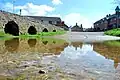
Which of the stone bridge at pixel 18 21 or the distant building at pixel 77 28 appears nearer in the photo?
the stone bridge at pixel 18 21

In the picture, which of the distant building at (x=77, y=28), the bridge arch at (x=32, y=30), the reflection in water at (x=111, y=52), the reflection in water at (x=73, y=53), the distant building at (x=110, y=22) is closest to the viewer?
the reflection in water at (x=111, y=52)

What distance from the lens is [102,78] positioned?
6.21 metres

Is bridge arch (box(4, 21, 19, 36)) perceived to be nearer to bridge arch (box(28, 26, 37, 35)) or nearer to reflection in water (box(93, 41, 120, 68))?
bridge arch (box(28, 26, 37, 35))

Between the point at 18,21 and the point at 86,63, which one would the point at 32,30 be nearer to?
the point at 18,21

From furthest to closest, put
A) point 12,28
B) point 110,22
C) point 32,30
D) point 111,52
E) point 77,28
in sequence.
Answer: point 77,28 < point 110,22 < point 32,30 < point 12,28 < point 111,52

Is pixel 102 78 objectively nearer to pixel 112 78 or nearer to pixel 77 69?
pixel 112 78

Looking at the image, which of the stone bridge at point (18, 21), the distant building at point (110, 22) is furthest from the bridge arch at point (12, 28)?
the distant building at point (110, 22)

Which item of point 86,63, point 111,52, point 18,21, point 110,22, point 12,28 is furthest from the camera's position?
point 110,22

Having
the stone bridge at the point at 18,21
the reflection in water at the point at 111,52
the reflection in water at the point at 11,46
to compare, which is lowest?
the reflection in water at the point at 111,52

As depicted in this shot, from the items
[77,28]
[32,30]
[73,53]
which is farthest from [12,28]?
[77,28]

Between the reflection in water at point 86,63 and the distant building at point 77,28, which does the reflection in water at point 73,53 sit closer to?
the reflection in water at point 86,63

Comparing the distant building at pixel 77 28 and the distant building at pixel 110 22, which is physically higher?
the distant building at pixel 110 22

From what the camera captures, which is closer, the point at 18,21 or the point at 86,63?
the point at 86,63

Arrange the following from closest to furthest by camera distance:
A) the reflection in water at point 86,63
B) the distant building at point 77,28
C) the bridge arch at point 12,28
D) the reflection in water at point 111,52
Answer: the reflection in water at point 86,63 < the reflection in water at point 111,52 < the bridge arch at point 12,28 < the distant building at point 77,28
